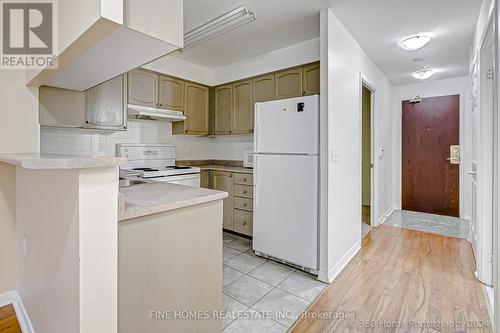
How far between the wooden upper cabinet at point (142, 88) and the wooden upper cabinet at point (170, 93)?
0.25 ft

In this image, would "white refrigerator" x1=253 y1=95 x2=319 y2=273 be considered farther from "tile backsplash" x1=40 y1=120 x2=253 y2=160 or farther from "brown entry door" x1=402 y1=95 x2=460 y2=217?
"brown entry door" x1=402 y1=95 x2=460 y2=217

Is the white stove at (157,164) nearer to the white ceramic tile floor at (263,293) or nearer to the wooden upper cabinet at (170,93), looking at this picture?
the wooden upper cabinet at (170,93)

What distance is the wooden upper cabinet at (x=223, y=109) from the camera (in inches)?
152

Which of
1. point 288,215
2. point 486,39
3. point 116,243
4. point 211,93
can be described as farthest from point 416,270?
point 211,93

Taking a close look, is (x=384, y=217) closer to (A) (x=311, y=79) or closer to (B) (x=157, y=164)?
(A) (x=311, y=79)

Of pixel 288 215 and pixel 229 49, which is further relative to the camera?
pixel 229 49

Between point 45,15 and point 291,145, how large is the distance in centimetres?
202

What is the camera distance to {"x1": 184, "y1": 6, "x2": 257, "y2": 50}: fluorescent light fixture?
2346 millimetres

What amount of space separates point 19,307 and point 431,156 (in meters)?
5.87

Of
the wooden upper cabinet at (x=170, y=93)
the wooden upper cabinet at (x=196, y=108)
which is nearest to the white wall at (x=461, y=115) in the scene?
the wooden upper cabinet at (x=196, y=108)

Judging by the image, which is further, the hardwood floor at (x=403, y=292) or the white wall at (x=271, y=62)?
the white wall at (x=271, y=62)

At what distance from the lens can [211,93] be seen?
4109 millimetres

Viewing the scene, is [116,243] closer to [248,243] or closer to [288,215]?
[288,215]

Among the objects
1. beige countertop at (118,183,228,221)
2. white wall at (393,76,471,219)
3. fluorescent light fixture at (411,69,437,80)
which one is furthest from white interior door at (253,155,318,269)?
white wall at (393,76,471,219)
